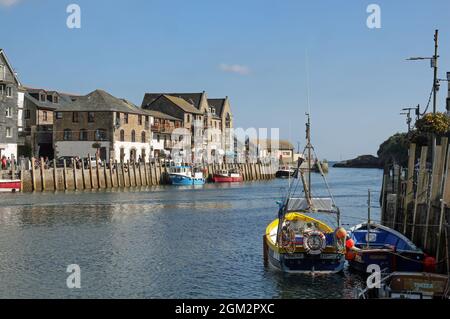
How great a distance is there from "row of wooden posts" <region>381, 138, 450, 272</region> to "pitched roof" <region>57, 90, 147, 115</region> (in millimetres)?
69083

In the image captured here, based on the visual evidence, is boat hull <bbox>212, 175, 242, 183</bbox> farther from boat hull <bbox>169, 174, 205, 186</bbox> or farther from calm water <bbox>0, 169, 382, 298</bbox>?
calm water <bbox>0, 169, 382, 298</bbox>

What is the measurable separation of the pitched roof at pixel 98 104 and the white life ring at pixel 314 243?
74299 mm

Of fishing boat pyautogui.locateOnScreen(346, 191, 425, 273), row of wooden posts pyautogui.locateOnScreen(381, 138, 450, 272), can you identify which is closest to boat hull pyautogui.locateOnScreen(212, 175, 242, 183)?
row of wooden posts pyautogui.locateOnScreen(381, 138, 450, 272)

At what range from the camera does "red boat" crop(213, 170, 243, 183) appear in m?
114

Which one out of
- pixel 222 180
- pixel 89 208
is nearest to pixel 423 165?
pixel 89 208

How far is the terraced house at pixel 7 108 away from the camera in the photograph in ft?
270

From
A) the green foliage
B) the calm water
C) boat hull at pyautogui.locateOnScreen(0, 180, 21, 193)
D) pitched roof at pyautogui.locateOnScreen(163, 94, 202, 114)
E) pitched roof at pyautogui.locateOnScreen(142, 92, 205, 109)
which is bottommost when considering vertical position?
the calm water

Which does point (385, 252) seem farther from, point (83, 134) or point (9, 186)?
point (83, 134)

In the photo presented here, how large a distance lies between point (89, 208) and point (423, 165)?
113ft

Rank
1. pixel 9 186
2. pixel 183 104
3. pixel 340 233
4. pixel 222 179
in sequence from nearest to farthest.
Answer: pixel 340 233, pixel 9 186, pixel 222 179, pixel 183 104

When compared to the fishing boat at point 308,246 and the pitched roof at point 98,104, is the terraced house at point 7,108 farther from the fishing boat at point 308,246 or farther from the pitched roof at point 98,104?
the fishing boat at point 308,246

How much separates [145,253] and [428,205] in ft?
46.4

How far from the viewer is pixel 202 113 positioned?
433 ft

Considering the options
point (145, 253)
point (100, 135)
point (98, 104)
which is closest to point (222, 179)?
point (100, 135)
